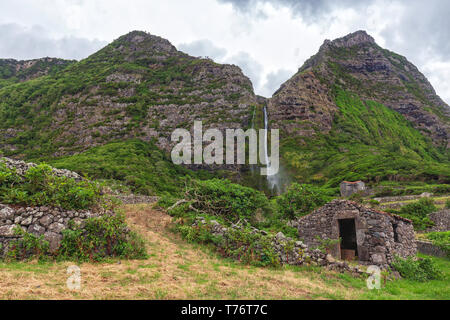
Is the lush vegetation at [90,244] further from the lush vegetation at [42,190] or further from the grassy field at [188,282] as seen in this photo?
the lush vegetation at [42,190]

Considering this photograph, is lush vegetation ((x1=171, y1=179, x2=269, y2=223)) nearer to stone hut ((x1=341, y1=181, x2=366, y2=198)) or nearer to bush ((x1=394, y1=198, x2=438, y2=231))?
bush ((x1=394, y1=198, x2=438, y2=231))

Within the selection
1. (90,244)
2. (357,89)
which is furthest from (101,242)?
(357,89)

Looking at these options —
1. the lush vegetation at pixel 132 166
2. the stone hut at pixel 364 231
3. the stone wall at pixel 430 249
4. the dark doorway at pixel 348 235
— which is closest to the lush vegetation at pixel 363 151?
the lush vegetation at pixel 132 166

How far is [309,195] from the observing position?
19.8 m

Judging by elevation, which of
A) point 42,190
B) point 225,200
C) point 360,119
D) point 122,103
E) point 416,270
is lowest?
point 416,270

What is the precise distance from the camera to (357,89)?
142m

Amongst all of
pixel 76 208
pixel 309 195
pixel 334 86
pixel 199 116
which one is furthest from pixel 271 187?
pixel 334 86

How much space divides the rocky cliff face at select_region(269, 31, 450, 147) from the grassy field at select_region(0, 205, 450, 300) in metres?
86.7

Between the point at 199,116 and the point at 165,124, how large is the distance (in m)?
11.6

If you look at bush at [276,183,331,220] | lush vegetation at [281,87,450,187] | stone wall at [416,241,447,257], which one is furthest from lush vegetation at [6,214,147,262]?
lush vegetation at [281,87,450,187]

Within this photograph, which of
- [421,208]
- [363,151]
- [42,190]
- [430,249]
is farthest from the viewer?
[363,151]

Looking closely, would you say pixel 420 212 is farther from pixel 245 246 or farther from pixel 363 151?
pixel 363 151

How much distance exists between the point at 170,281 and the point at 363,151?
8840 centimetres

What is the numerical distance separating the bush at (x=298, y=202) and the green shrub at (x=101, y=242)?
1237cm
